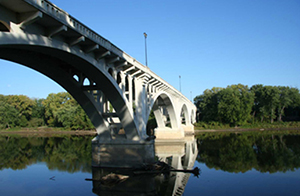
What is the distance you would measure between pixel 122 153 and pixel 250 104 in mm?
55191

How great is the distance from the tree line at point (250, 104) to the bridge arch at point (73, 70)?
48970 mm

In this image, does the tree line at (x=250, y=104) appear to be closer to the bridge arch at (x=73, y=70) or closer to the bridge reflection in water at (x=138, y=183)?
the bridge arch at (x=73, y=70)

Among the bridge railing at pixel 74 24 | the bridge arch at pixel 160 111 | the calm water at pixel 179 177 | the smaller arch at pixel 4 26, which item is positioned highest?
the bridge railing at pixel 74 24

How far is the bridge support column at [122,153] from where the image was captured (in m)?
20.7

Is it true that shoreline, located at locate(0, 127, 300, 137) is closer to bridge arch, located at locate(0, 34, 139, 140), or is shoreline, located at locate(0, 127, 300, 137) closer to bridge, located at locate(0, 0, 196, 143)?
bridge, located at locate(0, 0, 196, 143)

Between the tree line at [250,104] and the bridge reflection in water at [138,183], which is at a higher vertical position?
the tree line at [250,104]

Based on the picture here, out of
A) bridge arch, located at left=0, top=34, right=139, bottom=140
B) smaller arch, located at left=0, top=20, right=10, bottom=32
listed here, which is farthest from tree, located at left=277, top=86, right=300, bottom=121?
smaller arch, located at left=0, top=20, right=10, bottom=32

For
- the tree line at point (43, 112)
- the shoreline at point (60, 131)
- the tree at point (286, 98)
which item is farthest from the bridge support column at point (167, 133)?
the tree at point (286, 98)

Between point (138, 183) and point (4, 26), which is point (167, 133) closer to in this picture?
point (138, 183)

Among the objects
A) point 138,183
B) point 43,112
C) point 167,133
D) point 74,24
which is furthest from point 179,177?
point 43,112

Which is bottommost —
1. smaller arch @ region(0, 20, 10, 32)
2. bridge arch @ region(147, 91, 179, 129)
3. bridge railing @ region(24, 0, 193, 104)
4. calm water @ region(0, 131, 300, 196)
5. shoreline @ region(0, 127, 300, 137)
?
calm water @ region(0, 131, 300, 196)

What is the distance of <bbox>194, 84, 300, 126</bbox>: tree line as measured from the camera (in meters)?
65.5

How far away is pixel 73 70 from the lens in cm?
1858

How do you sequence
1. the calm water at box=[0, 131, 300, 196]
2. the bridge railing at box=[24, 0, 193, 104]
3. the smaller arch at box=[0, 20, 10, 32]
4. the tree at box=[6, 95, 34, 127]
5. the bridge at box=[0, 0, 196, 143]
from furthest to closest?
1. the tree at box=[6, 95, 34, 127]
2. the calm water at box=[0, 131, 300, 196]
3. the bridge railing at box=[24, 0, 193, 104]
4. the bridge at box=[0, 0, 196, 143]
5. the smaller arch at box=[0, 20, 10, 32]
